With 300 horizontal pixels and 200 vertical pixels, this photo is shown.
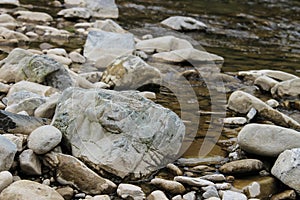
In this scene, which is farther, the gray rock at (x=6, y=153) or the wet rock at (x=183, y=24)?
the wet rock at (x=183, y=24)

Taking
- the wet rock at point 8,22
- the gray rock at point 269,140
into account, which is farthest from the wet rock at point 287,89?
the wet rock at point 8,22

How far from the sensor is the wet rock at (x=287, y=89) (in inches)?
194

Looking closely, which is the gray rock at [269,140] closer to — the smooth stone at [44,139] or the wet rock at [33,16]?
the smooth stone at [44,139]

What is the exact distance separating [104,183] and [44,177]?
1.23 feet

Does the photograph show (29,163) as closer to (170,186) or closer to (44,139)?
(44,139)

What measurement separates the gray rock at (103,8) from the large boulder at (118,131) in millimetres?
5836

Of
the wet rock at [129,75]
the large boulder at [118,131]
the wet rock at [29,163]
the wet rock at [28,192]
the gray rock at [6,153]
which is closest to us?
the wet rock at [28,192]

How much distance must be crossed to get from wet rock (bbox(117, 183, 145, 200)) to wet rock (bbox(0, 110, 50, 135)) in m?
0.80

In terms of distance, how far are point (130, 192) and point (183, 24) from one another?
19.2 ft

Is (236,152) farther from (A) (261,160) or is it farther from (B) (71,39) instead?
(B) (71,39)

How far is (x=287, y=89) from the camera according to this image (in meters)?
4.95

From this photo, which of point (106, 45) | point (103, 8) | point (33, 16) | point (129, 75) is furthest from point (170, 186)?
point (103, 8)

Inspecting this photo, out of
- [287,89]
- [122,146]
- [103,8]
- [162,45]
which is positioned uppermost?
[122,146]

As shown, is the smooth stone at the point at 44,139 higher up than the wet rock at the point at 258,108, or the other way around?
the smooth stone at the point at 44,139
